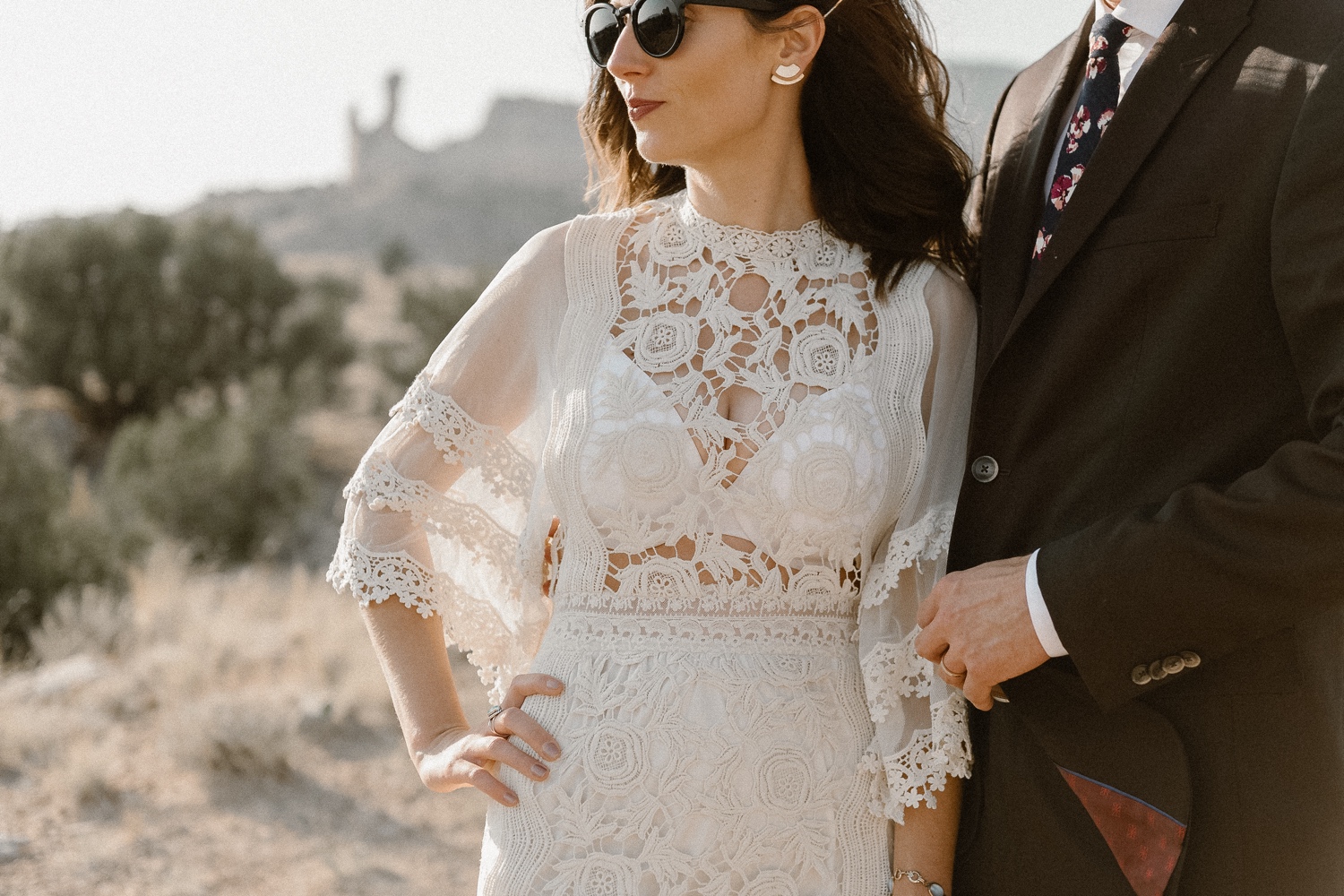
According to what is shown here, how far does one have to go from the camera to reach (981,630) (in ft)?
5.81

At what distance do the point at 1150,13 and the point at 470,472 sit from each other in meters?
1.39

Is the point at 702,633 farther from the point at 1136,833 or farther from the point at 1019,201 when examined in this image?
the point at 1019,201

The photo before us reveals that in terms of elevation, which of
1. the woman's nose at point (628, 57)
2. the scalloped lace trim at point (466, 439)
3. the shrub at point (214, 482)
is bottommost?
the shrub at point (214, 482)

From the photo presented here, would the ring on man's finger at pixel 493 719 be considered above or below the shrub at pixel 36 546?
above

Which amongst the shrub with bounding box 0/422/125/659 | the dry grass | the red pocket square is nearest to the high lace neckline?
the red pocket square

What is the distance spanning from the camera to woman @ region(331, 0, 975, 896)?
194 cm

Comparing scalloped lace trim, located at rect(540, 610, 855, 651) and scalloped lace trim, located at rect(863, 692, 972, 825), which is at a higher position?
scalloped lace trim, located at rect(540, 610, 855, 651)

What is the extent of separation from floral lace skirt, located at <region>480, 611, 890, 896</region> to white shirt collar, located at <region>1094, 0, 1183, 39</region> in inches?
44.3

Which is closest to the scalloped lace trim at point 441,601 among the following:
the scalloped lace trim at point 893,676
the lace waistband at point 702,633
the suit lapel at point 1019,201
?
the lace waistband at point 702,633

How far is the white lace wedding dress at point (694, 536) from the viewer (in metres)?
1.93

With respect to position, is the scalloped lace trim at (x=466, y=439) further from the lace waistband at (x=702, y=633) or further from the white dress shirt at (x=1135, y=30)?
the white dress shirt at (x=1135, y=30)

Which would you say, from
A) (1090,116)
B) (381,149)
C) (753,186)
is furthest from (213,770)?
(381,149)

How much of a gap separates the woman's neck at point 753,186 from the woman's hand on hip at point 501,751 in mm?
927

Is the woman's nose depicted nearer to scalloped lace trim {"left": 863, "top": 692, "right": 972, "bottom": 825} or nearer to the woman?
the woman
